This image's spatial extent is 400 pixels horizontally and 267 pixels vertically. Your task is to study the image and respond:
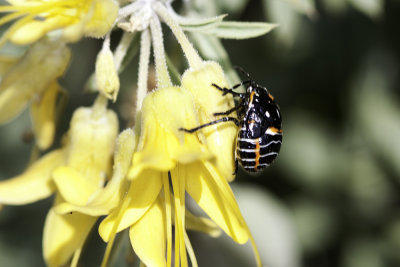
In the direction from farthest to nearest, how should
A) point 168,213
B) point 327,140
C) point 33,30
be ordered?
point 327,140 < point 168,213 < point 33,30

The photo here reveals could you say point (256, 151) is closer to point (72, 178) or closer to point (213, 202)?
point (213, 202)

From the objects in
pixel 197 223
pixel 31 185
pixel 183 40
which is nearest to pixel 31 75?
pixel 31 185

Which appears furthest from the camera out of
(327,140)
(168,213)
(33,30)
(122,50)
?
(327,140)

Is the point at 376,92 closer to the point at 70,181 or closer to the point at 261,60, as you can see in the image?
the point at 261,60

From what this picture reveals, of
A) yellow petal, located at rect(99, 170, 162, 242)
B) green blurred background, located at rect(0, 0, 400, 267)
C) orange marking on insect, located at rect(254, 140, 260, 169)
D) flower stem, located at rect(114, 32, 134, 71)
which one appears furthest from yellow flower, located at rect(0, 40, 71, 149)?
green blurred background, located at rect(0, 0, 400, 267)

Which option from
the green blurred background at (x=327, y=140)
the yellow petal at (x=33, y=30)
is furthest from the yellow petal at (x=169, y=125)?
the green blurred background at (x=327, y=140)

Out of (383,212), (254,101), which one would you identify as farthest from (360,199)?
(254,101)

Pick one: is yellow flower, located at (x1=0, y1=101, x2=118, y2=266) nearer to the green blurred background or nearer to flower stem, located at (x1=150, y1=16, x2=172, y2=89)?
flower stem, located at (x1=150, y1=16, x2=172, y2=89)
